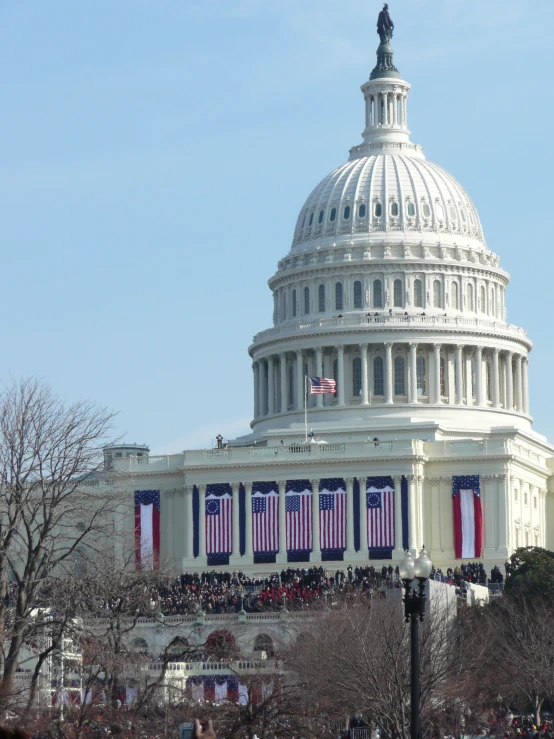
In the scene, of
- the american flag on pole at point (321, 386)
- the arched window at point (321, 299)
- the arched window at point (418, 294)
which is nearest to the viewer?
the american flag on pole at point (321, 386)

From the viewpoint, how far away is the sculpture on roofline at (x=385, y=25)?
184 m

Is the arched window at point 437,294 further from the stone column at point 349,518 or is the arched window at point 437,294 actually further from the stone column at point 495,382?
the stone column at point 349,518

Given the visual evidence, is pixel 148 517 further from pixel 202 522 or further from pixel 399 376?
pixel 399 376

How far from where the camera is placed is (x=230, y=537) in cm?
14988

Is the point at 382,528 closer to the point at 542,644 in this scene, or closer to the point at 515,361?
the point at 515,361

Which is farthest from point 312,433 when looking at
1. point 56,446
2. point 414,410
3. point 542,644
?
point 56,446

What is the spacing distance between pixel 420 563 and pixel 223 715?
1288cm

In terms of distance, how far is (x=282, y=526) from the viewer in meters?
148

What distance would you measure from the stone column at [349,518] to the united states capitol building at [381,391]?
69 millimetres

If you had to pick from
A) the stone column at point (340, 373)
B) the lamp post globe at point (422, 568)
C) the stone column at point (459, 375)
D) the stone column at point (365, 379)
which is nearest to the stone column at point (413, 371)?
the stone column at point (365, 379)

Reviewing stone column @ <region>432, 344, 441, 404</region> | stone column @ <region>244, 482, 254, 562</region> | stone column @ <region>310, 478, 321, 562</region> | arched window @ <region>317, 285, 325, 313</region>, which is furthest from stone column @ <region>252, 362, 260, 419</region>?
stone column @ <region>310, 478, 321, 562</region>

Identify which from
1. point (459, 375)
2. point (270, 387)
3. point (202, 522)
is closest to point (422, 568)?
point (202, 522)

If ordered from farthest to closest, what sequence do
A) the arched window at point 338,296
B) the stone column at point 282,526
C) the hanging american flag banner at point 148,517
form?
the arched window at point 338,296 → the hanging american flag banner at point 148,517 → the stone column at point 282,526

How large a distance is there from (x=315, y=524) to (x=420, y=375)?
72.5 ft
